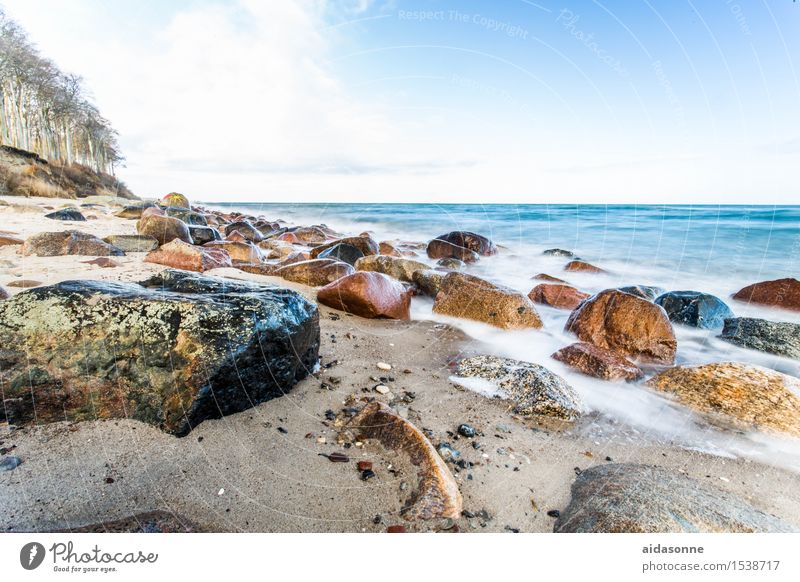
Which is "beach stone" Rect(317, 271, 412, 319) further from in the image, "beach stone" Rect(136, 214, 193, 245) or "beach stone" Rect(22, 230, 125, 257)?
"beach stone" Rect(136, 214, 193, 245)

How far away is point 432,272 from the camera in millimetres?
5293

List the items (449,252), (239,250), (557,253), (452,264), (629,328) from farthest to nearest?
(557,253), (449,252), (452,264), (239,250), (629,328)

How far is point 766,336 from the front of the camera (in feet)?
13.7

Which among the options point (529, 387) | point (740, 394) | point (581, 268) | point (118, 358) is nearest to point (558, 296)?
point (740, 394)

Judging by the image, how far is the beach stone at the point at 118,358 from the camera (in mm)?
1665

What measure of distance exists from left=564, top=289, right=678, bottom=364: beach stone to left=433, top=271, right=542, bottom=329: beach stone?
1.87ft

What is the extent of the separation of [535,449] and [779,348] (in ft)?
12.9

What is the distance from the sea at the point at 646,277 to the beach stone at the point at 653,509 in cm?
59

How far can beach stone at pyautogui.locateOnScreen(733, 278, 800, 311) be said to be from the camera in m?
5.44

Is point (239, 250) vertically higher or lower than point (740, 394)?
higher

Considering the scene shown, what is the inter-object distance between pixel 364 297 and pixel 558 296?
3111 millimetres
